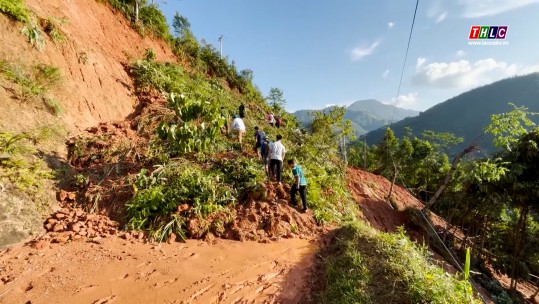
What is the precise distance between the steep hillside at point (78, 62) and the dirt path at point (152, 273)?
3428mm

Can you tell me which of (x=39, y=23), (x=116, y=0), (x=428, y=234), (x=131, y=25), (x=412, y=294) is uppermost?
(x=116, y=0)

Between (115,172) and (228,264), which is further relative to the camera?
(115,172)

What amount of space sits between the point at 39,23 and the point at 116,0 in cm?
644

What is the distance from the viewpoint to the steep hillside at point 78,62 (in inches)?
262

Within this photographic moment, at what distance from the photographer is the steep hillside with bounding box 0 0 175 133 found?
21.8ft

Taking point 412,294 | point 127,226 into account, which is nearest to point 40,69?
point 127,226

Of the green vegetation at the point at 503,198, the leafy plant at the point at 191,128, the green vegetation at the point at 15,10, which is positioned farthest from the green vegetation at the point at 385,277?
the green vegetation at the point at 15,10

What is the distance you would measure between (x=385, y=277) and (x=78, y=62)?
1001 cm

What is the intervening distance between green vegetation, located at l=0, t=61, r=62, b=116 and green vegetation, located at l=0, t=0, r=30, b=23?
124 centimetres

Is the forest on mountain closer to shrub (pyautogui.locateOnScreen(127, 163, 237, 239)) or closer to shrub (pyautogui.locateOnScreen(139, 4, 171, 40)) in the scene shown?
shrub (pyautogui.locateOnScreen(127, 163, 237, 239))

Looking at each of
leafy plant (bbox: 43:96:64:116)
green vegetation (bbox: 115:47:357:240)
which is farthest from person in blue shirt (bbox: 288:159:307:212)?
leafy plant (bbox: 43:96:64:116)

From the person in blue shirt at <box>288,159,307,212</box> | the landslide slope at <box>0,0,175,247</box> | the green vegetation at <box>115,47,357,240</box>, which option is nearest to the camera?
the landslide slope at <box>0,0,175,247</box>

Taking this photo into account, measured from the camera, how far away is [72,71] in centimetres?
840

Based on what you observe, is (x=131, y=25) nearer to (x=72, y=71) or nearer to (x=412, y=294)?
(x=72, y=71)
